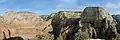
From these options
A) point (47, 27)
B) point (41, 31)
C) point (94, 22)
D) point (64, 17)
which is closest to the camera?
point (41, 31)

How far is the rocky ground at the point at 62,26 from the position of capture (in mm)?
40244

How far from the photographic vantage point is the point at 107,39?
185 ft

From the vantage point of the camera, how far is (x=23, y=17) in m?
41.5

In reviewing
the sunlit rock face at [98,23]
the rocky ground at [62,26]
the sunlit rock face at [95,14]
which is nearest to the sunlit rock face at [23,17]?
the rocky ground at [62,26]

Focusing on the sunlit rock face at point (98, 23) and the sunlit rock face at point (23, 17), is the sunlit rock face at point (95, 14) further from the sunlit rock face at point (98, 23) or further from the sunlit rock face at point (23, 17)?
the sunlit rock face at point (23, 17)

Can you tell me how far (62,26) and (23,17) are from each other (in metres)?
23.3

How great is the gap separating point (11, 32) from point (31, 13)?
468 centimetres

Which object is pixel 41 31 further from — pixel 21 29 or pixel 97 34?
pixel 97 34

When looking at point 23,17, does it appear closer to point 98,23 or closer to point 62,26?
point 98,23

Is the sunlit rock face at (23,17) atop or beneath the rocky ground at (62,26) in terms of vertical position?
atop

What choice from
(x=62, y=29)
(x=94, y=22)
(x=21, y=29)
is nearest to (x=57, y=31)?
(x=62, y=29)

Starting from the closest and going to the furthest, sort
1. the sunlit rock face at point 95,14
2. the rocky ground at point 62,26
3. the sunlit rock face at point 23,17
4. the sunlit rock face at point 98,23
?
the sunlit rock face at point 23,17
the rocky ground at point 62,26
the sunlit rock face at point 98,23
the sunlit rock face at point 95,14

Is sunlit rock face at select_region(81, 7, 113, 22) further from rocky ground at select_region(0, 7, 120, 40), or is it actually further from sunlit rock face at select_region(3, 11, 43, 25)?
sunlit rock face at select_region(3, 11, 43, 25)

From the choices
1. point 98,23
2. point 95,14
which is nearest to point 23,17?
point 98,23
